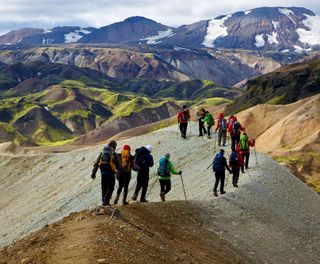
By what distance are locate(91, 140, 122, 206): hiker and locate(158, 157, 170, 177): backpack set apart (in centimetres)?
366

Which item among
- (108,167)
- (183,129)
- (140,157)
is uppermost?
(108,167)

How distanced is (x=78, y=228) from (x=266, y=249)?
1031 centimetres

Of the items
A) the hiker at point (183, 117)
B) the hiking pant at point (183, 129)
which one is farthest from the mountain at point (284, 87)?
the hiker at point (183, 117)

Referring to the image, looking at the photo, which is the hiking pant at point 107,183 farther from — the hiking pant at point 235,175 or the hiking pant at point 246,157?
the hiking pant at point 246,157

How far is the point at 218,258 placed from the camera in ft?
70.6

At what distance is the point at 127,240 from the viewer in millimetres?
18250

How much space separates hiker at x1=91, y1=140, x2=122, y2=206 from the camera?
72.8ft

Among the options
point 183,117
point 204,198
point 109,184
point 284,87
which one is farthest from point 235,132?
Answer: point 284,87

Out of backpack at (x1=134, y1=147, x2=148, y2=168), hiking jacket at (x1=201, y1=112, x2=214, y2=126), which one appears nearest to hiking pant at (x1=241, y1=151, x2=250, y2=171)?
hiking jacket at (x1=201, y1=112, x2=214, y2=126)

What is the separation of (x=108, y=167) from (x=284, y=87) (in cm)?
15589

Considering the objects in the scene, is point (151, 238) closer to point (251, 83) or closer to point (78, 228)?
point (78, 228)

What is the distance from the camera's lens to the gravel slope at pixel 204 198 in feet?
88.6

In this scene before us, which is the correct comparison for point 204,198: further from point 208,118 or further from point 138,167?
point 208,118

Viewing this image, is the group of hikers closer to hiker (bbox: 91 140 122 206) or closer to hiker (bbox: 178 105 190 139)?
hiker (bbox: 91 140 122 206)
